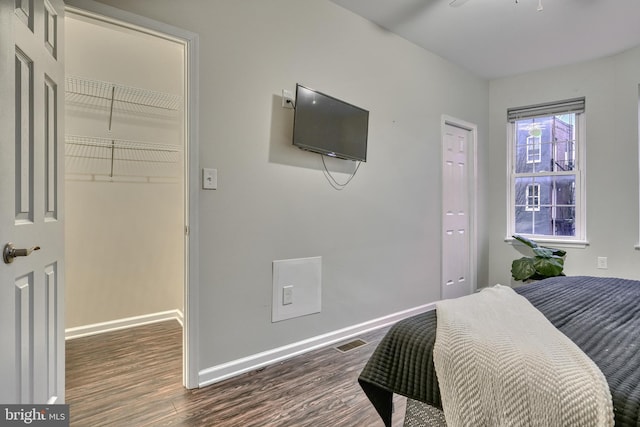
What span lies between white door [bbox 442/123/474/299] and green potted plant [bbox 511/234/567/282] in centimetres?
54

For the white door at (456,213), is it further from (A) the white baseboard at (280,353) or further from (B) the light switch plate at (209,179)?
(B) the light switch plate at (209,179)

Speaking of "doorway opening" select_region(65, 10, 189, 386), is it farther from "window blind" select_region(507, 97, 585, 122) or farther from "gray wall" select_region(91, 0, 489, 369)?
"window blind" select_region(507, 97, 585, 122)

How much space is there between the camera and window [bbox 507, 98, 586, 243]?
371 cm

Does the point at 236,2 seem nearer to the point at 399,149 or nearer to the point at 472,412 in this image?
the point at 399,149

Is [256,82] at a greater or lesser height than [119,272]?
greater

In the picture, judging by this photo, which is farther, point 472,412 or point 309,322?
point 309,322

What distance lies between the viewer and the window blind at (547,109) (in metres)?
3.68

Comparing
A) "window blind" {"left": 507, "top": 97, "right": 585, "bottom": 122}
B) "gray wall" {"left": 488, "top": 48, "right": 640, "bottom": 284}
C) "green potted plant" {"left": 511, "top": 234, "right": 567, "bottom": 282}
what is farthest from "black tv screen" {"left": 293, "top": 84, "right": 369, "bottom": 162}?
"gray wall" {"left": 488, "top": 48, "right": 640, "bottom": 284}

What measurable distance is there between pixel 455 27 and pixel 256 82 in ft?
6.32

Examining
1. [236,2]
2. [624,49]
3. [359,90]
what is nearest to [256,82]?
[236,2]

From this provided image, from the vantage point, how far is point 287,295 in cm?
234

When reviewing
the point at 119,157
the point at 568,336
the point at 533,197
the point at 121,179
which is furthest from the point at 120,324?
the point at 533,197

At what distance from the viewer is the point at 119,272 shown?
2.87 m

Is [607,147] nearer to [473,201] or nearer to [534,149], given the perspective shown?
[534,149]
